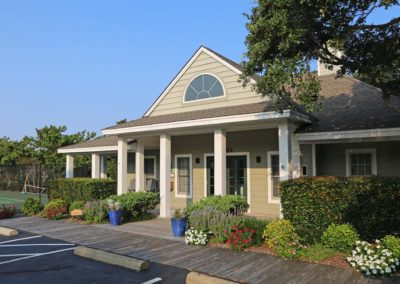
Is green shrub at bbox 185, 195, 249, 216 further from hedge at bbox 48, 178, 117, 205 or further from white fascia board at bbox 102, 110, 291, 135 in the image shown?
hedge at bbox 48, 178, 117, 205

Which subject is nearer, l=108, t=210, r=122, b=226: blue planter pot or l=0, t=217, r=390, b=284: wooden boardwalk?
l=0, t=217, r=390, b=284: wooden boardwalk

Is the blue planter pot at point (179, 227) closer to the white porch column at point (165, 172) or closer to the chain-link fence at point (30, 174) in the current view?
the white porch column at point (165, 172)

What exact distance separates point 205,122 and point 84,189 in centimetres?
636

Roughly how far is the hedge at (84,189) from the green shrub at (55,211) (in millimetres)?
918

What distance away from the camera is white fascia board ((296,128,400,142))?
31.5 feet

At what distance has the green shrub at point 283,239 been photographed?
7.35 meters

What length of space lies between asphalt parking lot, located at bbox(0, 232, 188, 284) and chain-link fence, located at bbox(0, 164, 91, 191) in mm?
18885

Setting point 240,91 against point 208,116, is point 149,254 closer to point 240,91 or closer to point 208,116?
point 208,116

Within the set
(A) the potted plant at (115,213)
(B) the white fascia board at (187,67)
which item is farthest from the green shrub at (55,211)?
(B) the white fascia board at (187,67)

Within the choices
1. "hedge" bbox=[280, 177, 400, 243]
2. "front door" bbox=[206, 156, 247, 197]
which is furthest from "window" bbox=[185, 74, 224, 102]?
"hedge" bbox=[280, 177, 400, 243]

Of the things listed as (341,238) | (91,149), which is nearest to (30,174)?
(91,149)

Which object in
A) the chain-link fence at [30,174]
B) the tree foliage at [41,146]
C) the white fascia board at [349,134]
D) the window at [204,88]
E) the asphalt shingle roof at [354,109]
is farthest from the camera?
the tree foliage at [41,146]

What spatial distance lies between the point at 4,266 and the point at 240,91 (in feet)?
30.2

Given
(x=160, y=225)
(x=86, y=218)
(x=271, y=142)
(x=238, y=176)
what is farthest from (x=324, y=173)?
(x=86, y=218)
